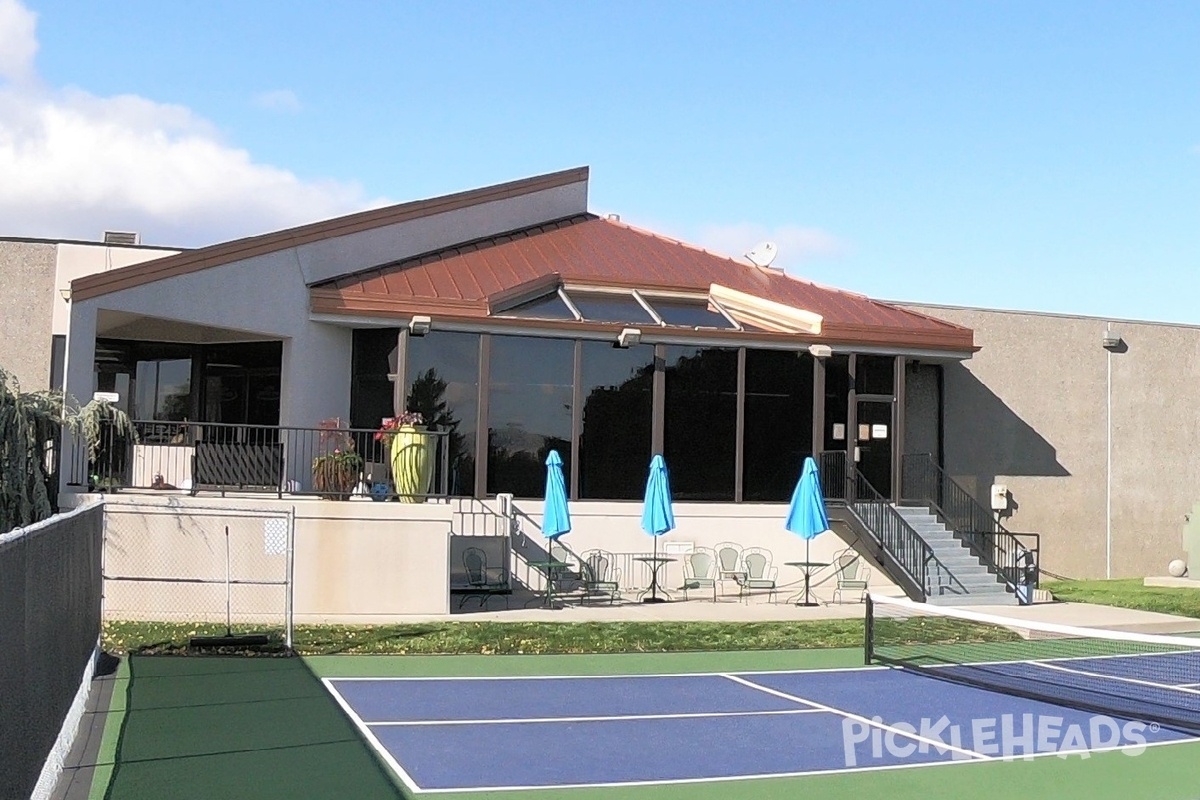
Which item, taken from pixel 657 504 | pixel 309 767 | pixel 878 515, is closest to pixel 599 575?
pixel 657 504

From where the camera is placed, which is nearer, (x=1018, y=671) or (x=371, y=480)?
(x=1018, y=671)

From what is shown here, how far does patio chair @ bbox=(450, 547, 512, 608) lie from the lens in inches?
780

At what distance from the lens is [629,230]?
29.0m

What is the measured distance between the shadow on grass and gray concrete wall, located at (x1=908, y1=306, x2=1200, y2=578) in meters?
18.3

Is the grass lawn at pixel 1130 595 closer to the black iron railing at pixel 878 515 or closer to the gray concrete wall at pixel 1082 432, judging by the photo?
the gray concrete wall at pixel 1082 432

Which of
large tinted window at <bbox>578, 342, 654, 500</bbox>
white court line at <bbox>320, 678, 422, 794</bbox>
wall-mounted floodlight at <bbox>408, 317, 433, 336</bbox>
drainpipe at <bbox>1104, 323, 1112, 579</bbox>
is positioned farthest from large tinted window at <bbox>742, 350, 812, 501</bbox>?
white court line at <bbox>320, 678, 422, 794</bbox>

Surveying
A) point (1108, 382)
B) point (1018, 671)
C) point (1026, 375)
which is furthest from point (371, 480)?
point (1108, 382)

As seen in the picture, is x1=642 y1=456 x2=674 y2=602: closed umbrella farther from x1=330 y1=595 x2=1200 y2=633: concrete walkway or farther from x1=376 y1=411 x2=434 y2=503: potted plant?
x1=376 y1=411 x2=434 y2=503: potted plant

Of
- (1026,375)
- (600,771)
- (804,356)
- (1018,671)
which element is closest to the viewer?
(600,771)

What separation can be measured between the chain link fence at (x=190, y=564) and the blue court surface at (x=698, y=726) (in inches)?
201

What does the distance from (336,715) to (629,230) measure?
19.2 meters

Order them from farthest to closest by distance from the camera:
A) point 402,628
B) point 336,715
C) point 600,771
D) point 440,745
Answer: point 402,628 < point 336,715 < point 440,745 < point 600,771

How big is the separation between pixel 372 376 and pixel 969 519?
13155mm

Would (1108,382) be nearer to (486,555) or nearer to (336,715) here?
(486,555)
